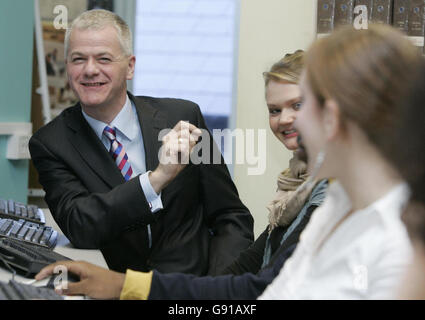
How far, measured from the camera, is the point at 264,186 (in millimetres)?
3121

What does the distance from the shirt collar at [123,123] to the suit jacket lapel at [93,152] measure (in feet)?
0.08

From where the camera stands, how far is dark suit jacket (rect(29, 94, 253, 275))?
1.82 m

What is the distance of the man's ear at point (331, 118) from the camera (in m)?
0.76

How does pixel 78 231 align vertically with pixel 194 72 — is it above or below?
below

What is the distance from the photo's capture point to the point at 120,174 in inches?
78.2

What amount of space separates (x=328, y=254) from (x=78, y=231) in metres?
Answer: 1.16

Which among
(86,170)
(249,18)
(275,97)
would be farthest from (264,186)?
(275,97)

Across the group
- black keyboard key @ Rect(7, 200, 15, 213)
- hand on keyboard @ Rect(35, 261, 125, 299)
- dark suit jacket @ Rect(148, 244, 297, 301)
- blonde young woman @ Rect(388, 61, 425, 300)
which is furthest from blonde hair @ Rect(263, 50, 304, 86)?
black keyboard key @ Rect(7, 200, 15, 213)

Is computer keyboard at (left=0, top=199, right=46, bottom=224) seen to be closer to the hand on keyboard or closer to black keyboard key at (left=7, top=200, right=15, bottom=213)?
black keyboard key at (left=7, top=200, right=15, bottom=213)

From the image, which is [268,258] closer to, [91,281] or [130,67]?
[91,281]

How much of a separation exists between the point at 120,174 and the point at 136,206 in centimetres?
23

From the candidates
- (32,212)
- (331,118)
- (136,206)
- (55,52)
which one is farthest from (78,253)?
(55,52)

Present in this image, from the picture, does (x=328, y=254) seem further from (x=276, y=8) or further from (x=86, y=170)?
(x=276, y=8)

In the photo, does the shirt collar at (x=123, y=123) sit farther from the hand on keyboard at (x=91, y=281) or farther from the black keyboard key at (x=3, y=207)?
the hand on keyboard at (x=91, y=281)
